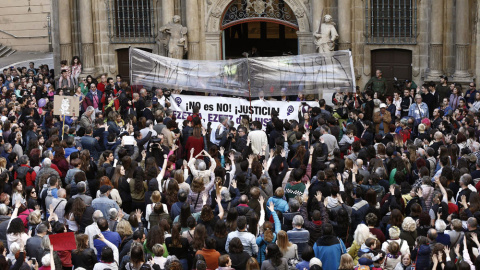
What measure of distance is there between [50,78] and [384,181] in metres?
17.4

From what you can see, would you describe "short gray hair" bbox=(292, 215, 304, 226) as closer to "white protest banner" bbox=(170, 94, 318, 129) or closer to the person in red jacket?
the person in red jacket

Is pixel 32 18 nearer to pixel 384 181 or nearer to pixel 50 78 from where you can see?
pixel 50 78

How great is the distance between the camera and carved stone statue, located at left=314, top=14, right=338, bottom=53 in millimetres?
27141

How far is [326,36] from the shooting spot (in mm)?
27188

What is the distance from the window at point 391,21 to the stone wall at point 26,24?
59.4ft

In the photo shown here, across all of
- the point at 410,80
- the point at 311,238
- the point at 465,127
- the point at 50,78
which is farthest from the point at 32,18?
the point at 311,238

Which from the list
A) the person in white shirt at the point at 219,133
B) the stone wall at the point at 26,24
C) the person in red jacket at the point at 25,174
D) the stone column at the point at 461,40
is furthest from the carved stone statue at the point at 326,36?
the stone wall at the point at 26,24

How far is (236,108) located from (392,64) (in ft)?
23.5

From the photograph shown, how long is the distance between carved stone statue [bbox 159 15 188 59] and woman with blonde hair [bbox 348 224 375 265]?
51.7 ft

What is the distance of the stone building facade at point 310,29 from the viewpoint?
2709 centimetres

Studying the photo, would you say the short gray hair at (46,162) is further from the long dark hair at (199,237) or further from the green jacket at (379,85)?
the green jacket at (379,85)

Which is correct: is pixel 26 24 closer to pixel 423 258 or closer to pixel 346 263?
pixel 423 258

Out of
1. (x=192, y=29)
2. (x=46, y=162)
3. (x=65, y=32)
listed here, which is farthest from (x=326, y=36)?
(x=46, y=162)

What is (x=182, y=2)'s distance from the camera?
2953cm
